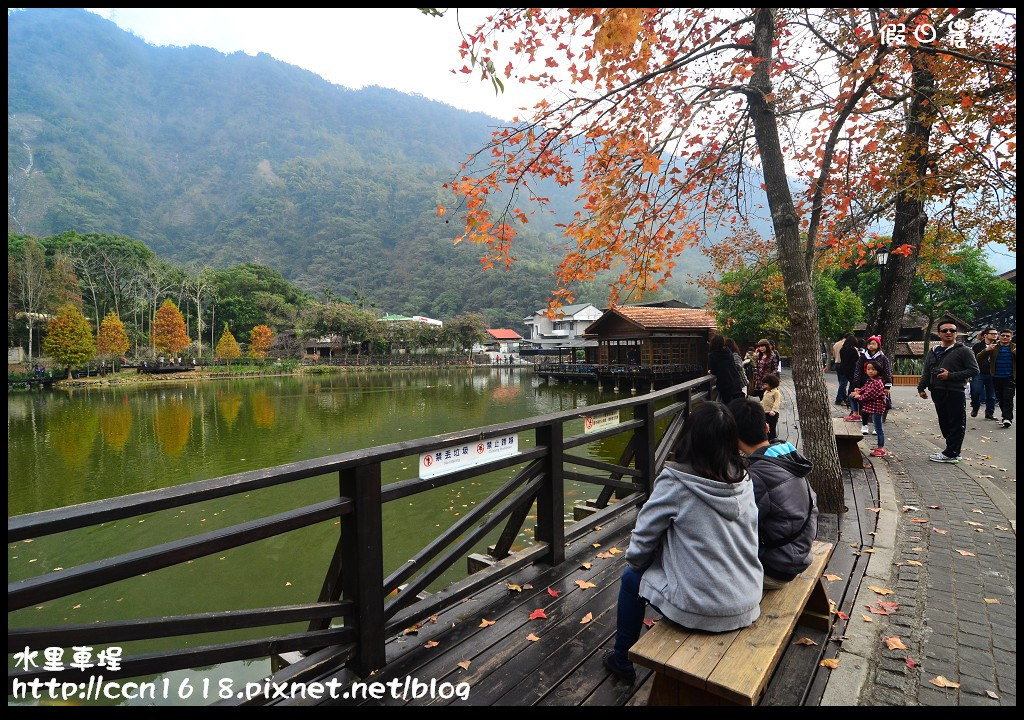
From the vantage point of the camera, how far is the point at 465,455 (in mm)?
2656

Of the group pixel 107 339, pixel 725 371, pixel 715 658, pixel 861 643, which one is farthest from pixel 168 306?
pixel 861 643

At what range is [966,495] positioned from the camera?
4660 millimetres

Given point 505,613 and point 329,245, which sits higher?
point 329,245

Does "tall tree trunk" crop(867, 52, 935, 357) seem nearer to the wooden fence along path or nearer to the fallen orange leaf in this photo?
the fallen orange leaf

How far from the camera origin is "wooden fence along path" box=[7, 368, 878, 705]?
1660 mm

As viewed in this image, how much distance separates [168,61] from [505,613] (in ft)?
777

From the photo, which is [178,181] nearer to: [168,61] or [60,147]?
[60,147]

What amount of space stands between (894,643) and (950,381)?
447cm

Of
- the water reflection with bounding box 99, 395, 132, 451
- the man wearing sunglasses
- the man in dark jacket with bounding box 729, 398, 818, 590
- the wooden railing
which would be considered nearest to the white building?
the water reflection with bounding box 99, 395, 132, 451

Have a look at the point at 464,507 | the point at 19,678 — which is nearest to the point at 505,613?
the point at 19,678

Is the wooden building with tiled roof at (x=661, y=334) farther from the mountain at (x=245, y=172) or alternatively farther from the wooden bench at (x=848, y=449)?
the mountain at (x=245, y=172)

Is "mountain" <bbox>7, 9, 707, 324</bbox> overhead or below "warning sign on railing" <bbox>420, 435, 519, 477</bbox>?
overhead

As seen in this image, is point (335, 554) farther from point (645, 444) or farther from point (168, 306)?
point (168, 306)

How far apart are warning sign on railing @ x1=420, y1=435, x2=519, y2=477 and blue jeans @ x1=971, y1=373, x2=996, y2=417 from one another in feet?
32.1
